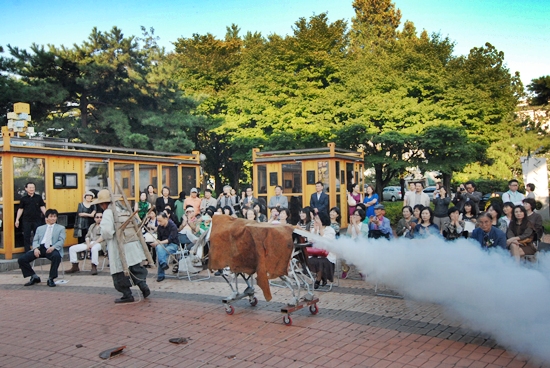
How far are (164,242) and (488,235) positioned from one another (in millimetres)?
6308

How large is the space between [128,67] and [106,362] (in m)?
18.3

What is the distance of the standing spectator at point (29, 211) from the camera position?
38.1ft

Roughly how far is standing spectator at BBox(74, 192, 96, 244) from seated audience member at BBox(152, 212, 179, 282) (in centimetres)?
314

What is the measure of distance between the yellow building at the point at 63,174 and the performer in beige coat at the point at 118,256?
227 cm

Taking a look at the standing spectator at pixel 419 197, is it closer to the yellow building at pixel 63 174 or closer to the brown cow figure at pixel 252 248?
the brown cow figure at pixel 252 248

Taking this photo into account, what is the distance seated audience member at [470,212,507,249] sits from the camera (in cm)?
694

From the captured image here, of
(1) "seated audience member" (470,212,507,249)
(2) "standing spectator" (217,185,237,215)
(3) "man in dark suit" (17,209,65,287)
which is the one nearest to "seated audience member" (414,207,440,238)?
(1) "seated audience member" (470,212,507,249)

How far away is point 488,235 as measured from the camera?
7.04 metres

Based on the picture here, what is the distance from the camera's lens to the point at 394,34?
127 feet

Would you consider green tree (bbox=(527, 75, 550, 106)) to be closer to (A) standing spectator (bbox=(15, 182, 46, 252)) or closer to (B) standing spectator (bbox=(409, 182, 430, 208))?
(B) standing spectator (bbox=(409, 182, 430, 208))

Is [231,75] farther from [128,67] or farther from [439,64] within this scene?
[439,64]

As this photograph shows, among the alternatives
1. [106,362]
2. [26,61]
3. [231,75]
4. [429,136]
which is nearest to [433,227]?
[106,362]

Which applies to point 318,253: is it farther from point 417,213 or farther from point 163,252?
point 163,252

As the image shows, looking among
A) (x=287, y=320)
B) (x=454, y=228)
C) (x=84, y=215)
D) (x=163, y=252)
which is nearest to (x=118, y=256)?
(x=163, y=252)
